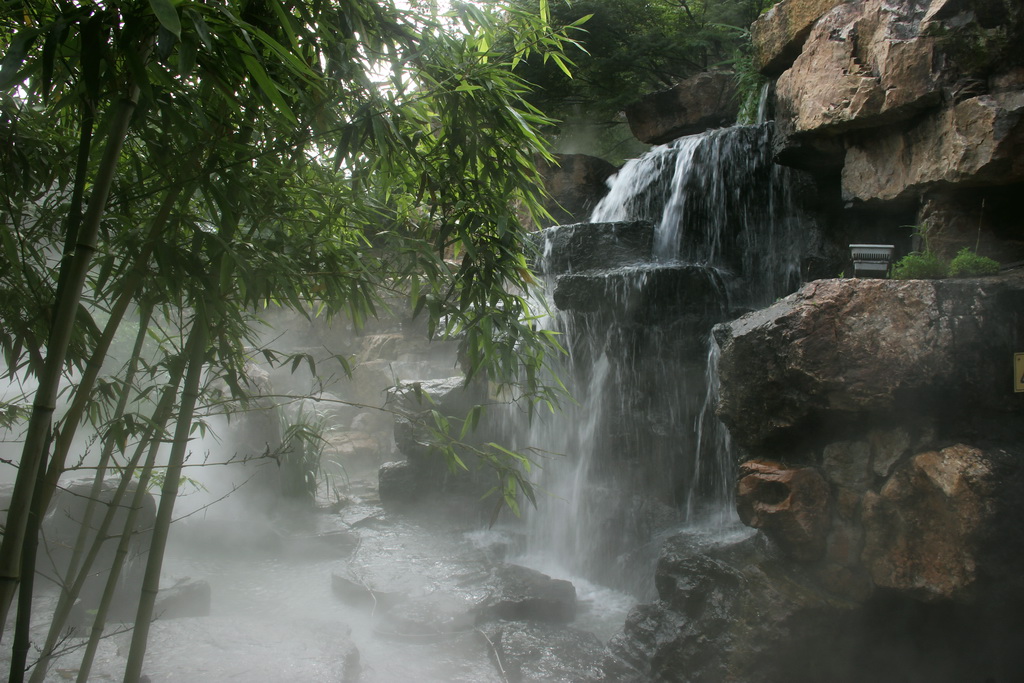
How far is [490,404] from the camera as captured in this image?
22.3 feet

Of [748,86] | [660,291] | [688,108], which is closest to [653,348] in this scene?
[660,291]

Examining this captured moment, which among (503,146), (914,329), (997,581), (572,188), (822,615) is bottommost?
(822,615)

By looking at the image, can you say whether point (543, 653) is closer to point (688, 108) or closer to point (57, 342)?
point (57, 342)

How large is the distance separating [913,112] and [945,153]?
480 millimetres

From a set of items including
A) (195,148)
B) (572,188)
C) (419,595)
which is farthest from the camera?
(572,188)

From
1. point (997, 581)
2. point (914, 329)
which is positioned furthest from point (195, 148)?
point (997, 581)

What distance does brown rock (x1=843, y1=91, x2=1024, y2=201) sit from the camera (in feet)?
12.8

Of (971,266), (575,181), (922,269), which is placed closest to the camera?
(971,266)

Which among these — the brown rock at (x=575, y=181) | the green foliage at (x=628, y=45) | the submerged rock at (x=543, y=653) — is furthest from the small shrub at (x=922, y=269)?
the green foliage at (x=628, y=45)

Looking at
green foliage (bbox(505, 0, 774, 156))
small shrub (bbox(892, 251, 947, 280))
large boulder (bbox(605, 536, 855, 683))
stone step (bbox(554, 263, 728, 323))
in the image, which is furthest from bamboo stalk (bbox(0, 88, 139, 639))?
green foliage (bbox(505, 0, 774, 156))

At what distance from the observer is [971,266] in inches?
132

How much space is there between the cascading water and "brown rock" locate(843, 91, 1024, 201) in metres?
1.00

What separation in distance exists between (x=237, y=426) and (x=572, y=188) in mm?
4893

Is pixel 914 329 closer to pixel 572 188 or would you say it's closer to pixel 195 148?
pixel 195 148
